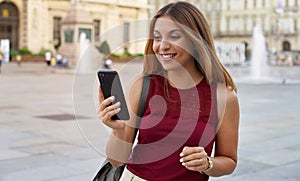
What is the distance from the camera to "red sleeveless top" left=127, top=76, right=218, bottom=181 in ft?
8.07

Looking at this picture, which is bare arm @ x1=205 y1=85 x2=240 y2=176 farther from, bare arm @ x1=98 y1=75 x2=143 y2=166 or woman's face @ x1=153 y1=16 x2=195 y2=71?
bare arm @ x1=98 y1=75 x2=143 y2=166

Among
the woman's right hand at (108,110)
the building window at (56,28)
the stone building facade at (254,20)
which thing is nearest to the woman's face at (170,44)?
the woman's right hand at (108,110)

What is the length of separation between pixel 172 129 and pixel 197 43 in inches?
16.6

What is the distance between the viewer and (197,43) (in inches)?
94.7

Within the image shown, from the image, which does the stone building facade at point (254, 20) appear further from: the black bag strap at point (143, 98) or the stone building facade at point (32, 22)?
the black bag strap at point (143, 98)

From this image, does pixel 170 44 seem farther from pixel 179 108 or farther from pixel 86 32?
pixel 86 32

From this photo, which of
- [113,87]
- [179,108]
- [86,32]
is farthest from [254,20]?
[113,87]

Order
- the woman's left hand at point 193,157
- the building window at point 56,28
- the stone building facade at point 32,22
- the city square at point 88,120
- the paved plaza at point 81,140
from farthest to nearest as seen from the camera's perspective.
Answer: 1. the building window at point 56,28
2. the stone building facade at point 32,22
3. the paved plaza at point 81,140
4. the city square at point 88,120
5. the woman's left hand at point 193,157

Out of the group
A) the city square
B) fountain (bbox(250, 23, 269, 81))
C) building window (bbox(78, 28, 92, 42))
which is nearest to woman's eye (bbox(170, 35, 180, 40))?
the city square

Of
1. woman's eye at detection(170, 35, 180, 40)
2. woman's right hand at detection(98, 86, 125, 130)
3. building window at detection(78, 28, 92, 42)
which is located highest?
building window at detection(78, 28, 92, 42)

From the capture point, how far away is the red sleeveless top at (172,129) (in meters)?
2.46

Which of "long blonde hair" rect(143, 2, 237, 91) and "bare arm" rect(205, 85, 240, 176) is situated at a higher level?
"long blonde hair" rect(143, 2, 237, 91)

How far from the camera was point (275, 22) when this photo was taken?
273ft

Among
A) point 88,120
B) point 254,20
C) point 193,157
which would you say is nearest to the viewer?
point 193,157
